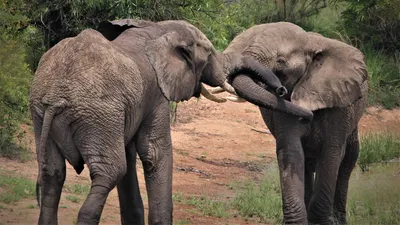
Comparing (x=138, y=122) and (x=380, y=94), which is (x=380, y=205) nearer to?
(x=138, y=122)

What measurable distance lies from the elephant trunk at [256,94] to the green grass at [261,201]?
6.70 feet

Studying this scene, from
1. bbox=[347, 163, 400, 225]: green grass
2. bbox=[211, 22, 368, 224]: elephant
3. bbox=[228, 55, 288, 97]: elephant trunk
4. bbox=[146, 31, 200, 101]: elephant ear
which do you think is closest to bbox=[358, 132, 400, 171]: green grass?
bbox=[347, 163, 400, 225]: green grass

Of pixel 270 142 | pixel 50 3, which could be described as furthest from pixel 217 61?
pixel 270 142

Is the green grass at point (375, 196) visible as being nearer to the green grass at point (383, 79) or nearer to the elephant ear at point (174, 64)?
the elephant ear at point (174, 64)

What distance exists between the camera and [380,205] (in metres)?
10.4

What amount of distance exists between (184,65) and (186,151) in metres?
6.26

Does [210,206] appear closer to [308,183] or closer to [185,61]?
[308,183]

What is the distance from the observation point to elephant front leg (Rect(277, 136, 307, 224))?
834 centimetres

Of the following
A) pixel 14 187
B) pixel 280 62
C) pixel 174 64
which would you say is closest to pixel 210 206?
pixel 14 187

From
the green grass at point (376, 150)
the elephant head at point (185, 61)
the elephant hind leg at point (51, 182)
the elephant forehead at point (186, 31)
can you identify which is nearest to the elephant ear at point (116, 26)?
the elephant head at point (185, 61)

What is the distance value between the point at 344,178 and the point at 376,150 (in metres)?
3.88

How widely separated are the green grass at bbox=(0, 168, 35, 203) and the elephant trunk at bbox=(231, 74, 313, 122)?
259 centimetres

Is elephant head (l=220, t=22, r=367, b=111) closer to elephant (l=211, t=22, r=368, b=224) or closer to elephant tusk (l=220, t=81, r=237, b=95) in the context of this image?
elephant (l=211, t=22, r=368, b=224)

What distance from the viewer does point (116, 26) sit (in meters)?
7.87
